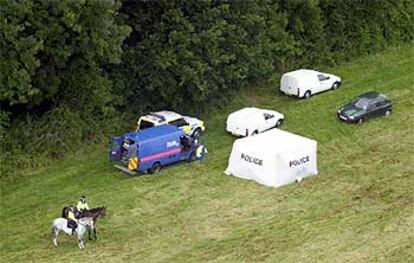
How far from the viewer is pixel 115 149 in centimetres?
4119

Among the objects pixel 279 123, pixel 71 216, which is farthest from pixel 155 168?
pixel 279 123

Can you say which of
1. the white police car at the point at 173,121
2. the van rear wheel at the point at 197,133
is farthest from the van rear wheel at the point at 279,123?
the van rear wheel at the point at 197,133

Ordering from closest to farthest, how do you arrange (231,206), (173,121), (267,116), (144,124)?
1. (231,206)
2. (144,124)
3. (173,121)
4. (267,116)

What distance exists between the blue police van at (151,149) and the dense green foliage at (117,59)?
296 centimetres

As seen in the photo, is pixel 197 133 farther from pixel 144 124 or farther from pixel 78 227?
pixel 78 227

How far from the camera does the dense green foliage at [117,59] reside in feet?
128

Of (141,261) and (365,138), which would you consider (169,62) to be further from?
(141,261)

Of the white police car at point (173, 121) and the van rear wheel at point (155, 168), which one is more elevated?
the white police car at point (173, 121)

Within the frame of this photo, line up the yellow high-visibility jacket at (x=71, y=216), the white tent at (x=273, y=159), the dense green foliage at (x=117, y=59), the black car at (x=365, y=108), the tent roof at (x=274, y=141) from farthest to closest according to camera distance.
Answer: the black car at (x=365, y=108), the tent roof at (x=274, y=141), the white tent at (x=273, y=159), the dense green foliage at (x=117, y=59), the yellow high-visibility jacket at (x=71, y=216)

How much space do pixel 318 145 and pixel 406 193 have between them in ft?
22.2

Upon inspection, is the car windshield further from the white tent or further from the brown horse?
the brown horse

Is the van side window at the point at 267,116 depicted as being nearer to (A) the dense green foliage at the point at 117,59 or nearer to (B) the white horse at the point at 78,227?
(A) the dense green foliage at the point at 117,59

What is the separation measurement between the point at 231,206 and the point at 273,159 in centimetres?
322

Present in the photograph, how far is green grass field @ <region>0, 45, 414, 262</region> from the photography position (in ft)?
111
